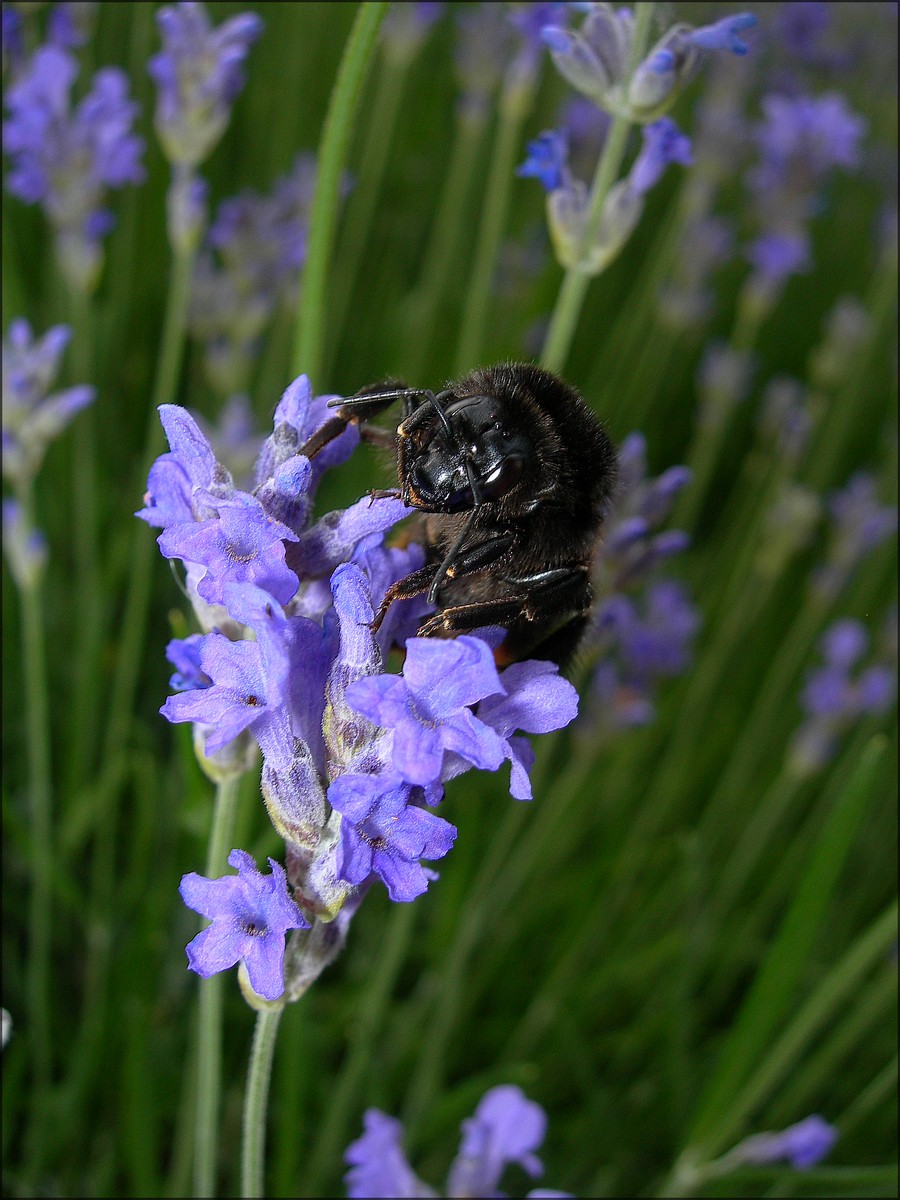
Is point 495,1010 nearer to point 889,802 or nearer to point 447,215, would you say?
point 889,802

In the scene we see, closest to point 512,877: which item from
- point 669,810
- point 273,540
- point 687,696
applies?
point 669,810

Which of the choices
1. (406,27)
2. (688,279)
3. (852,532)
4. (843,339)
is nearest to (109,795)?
(852,532)

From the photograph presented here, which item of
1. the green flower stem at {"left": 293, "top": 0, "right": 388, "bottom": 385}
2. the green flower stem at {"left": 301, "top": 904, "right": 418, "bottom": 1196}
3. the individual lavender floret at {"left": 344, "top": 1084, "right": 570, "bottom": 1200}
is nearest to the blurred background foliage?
the green flower stem at {"left": 301, "top": 904, "right": 418, "bottom": 1196}

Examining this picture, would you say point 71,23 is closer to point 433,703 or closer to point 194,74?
point 194,74

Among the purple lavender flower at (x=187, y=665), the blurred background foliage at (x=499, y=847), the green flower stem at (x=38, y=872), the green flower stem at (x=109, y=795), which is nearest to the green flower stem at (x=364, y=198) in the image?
the blurred background foliage at (x=499, y=847)

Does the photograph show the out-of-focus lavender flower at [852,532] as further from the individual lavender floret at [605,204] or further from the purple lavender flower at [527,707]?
the purple lavender flower at [527,707]

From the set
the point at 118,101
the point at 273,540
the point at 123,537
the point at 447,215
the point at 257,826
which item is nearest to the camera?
the point at 273,540
